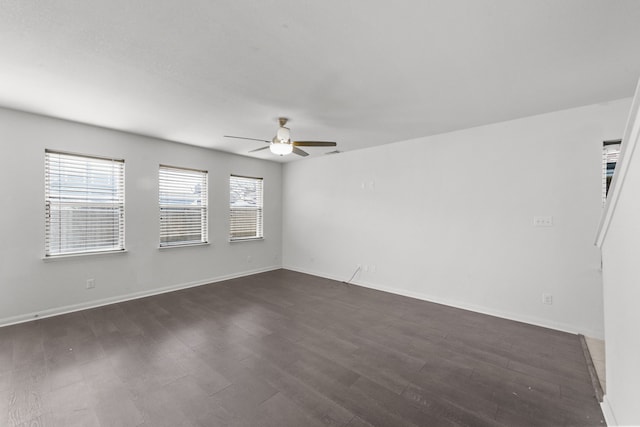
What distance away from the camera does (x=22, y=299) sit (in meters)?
3.23

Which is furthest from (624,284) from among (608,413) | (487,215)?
(487,215)

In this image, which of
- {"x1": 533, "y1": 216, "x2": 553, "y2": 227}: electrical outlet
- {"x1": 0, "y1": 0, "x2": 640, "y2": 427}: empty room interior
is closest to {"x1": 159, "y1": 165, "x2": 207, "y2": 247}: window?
{"x1": 0, "y1": 0, "x2": 640, "y2": 427}: empty room interior

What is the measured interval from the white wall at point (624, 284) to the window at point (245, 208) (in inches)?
208

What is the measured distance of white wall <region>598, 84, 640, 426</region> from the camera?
1.27 metres

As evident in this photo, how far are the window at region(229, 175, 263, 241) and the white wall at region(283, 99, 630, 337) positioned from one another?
67.8 inches

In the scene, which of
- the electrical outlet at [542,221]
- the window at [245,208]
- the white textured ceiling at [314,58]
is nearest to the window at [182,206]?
the window at [245,208]

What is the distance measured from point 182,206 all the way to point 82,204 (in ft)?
4.41

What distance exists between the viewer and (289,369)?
Result: 2.30 m

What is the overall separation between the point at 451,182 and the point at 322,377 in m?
3.22

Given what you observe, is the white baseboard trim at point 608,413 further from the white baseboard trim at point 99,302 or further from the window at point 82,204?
the window at point 82,204

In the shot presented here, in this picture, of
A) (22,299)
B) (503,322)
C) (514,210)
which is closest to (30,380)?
(22,299)

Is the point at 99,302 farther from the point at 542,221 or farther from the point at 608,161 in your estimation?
the point at 608,161

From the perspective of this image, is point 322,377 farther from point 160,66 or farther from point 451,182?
point 451,182

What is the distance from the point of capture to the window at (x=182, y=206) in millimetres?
4500
